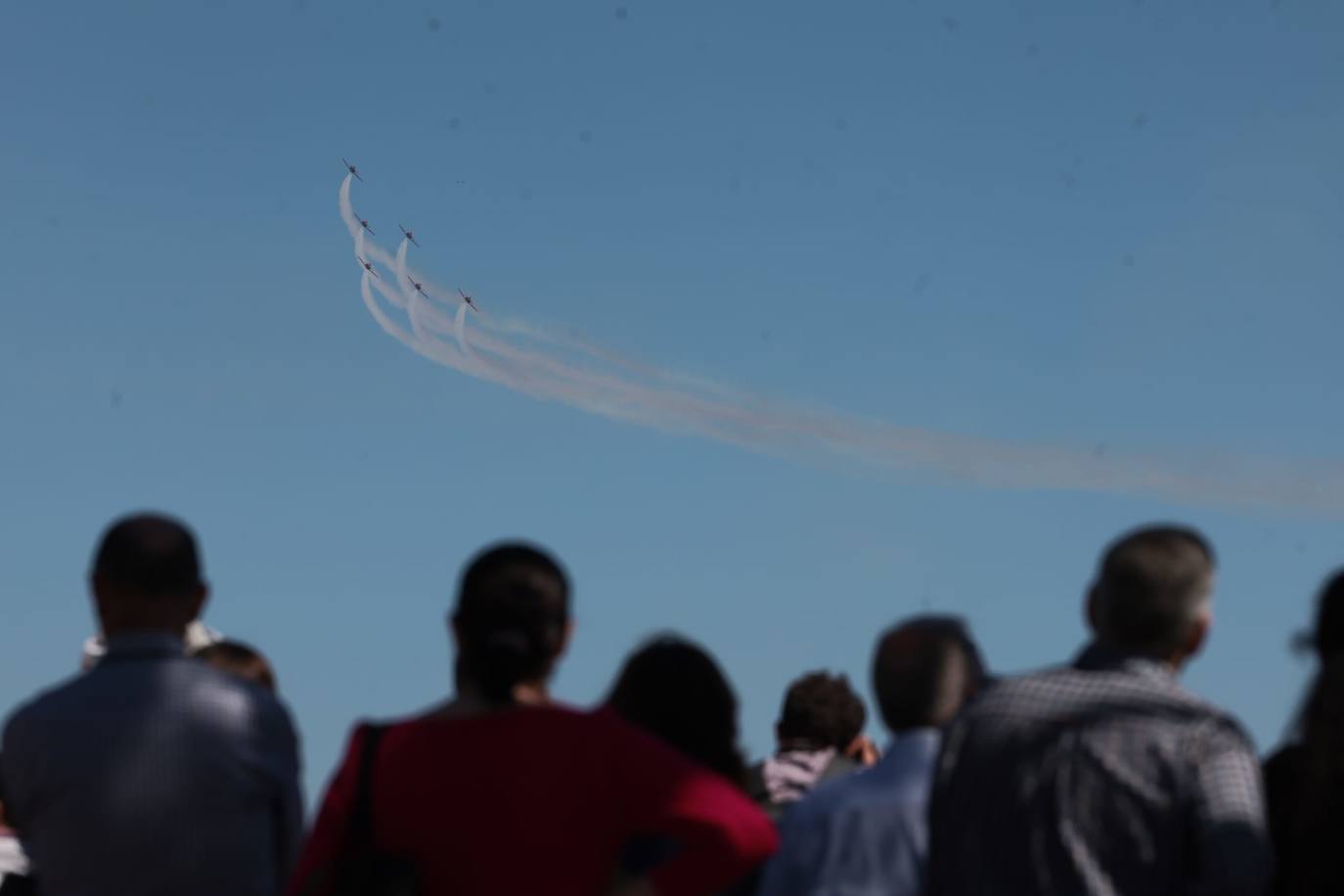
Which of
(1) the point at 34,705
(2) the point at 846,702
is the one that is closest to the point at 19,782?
(1) the point at 34,705

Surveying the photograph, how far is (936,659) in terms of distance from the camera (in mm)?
5426

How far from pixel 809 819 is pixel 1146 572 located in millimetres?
1248

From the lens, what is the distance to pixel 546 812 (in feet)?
14.2

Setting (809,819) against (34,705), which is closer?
(34,705)

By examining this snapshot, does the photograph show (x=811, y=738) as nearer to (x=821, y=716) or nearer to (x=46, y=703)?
(x=821, y=716)

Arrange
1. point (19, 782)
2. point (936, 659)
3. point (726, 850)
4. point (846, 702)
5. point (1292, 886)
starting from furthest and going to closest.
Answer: point (846, 702)
point (936, 659)
point (19, 782)
point (1292, 886)
point (726, 850)

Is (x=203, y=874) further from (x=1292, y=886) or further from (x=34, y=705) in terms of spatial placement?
(x=1292, y=886)

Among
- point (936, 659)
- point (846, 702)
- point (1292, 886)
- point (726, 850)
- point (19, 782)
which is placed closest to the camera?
Result: point (726, 850)

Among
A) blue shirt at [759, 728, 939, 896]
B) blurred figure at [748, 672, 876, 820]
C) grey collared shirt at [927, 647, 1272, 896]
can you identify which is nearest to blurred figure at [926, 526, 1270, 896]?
grey collared shirt at [927, 647, 1272, 896]

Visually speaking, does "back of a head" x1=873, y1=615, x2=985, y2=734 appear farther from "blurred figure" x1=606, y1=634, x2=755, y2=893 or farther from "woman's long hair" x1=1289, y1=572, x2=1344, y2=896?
"woman's long hair" x1=1289, y1=572, x2=1344, y2=896

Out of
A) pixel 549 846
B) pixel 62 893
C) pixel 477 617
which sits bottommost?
pixel 62 893

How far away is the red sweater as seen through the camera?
4.31 metres

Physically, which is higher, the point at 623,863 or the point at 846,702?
the point at 846,702

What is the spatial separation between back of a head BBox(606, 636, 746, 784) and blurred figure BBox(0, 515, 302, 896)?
3.13ft
